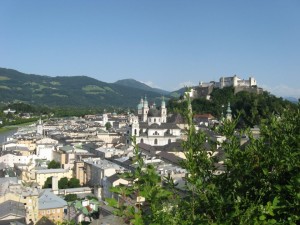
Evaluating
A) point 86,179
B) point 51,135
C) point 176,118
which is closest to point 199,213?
point 86,179

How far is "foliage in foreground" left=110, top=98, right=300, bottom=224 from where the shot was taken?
2.59 m

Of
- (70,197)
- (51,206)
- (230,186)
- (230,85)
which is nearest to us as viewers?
(230,186)

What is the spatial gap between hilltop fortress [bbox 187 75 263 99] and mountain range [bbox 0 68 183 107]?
7397cm

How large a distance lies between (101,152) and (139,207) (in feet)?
89.2

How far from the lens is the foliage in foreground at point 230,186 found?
8.50ft

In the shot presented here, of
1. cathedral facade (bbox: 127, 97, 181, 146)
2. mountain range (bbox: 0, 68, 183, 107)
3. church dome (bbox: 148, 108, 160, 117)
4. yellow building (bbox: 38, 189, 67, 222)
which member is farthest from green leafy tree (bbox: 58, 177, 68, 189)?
mountain range (bbox: 0, 68, 183, 107)

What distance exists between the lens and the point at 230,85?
4656 cm

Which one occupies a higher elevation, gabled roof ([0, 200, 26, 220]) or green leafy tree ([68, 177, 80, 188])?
gabled roof ([0, 200, 26, 220])

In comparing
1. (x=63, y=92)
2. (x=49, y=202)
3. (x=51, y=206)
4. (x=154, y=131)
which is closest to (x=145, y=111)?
(x=154, y=131)

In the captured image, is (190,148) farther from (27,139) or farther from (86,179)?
(27,139)

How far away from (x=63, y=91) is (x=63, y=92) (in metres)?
2.22

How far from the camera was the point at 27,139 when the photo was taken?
127 ft

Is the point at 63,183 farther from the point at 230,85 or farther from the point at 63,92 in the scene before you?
the point at 63,92

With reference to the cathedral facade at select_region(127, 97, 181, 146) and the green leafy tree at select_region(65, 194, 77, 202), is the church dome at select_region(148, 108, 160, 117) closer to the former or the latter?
the cathedral facade at select_region(127, 97, 181, 146)
